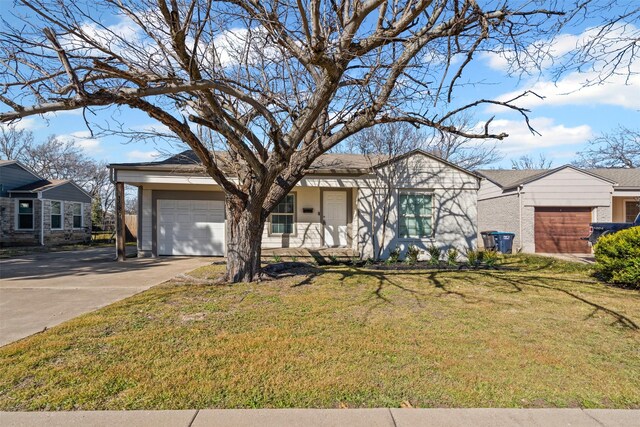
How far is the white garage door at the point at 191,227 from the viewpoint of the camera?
14.2 m

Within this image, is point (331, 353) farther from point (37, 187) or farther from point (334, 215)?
point (37, 187)

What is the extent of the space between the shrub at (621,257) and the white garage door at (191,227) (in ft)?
39.6

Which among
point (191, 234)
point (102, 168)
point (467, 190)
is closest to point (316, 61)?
point (467, 190)

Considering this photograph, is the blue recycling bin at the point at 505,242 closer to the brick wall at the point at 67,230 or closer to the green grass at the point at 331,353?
the green grass at the point at 331,353

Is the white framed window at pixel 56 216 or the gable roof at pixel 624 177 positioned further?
the white framed window at pixel 56 216

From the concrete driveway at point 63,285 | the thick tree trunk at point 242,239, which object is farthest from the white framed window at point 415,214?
the concrete driveway at point 63,285

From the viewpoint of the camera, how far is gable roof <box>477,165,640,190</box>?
54.9 feet

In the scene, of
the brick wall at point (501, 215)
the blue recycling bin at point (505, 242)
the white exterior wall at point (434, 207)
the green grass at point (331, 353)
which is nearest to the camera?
the green grass at point (331, 353)

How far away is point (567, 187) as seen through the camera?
1669 cm

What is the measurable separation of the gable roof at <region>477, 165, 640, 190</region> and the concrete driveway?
1504cm

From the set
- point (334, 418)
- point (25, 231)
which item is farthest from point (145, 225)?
point (334, 418)

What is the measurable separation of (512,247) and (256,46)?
1475 centimetres

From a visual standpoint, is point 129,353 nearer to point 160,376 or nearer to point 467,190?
point 160,376

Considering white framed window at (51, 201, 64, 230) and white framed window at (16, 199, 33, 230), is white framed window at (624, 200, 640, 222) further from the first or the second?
white framed window at (16, 199, 33, 230)
